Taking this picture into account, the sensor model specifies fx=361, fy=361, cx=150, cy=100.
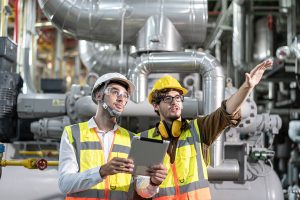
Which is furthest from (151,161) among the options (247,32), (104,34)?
(247,32)

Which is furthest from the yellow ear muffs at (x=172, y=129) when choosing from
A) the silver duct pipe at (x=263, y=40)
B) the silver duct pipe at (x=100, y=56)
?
the silver duct pipe at (x=263, y=40)

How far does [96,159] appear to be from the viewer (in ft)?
5.94

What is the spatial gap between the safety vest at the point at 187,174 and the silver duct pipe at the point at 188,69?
1.06 m

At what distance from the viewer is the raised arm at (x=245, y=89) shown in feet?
5.83

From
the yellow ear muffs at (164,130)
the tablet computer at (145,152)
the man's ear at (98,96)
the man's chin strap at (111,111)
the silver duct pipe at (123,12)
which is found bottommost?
the tablet computer at (145,152)

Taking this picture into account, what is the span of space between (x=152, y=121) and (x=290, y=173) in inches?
131

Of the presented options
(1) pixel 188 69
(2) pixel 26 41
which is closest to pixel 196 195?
(1) pixel 188 69

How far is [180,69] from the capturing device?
10.9 ft

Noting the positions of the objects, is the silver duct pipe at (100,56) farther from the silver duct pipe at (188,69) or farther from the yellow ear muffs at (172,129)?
the yellow ear muffs at (172,129)

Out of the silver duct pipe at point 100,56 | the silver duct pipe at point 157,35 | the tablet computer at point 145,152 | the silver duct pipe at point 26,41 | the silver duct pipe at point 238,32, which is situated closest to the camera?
the tablet computer at point 145,152

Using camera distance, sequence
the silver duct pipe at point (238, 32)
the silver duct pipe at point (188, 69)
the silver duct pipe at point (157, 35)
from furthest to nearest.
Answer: the silver duct pipe at point (238, 32) < the silver duct pipe at point (157, 35) < the silver duct pipe at point (188, 69)

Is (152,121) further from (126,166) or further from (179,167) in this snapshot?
(126,166)

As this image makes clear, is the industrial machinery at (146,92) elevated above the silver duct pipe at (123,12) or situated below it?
below

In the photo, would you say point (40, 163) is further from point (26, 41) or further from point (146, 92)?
point (26, 41)
